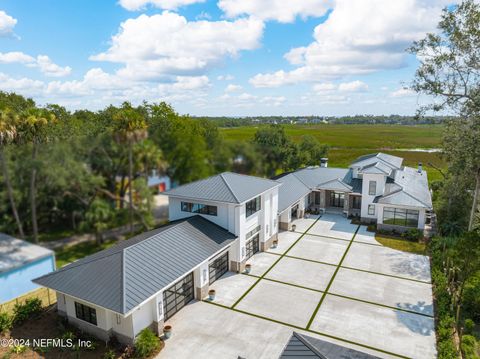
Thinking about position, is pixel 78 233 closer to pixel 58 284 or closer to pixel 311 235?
pixel 58 284

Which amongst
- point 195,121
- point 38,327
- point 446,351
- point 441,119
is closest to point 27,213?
point 38,327

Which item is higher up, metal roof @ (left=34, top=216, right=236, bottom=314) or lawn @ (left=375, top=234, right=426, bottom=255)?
metal roof @ (left=34, top=216, right=236, bottom=314)

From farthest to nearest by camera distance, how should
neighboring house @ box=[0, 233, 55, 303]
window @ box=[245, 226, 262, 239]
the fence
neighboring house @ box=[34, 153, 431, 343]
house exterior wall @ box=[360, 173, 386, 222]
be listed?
house exterior wall @ box=[360, 173, 386, 222] < window @ box=[245, 226, 262, 239] < the fence < neighboring house @ box=[0, 233, 55, 303] < neighboring house @ box=[34, 153, 431, 343]

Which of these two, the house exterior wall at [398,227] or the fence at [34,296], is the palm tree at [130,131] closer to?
the fence at [34,296]

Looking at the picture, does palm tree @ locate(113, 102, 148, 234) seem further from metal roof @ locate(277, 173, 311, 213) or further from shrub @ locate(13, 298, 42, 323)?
metal roof @ locate(277, 173, 311, 213)

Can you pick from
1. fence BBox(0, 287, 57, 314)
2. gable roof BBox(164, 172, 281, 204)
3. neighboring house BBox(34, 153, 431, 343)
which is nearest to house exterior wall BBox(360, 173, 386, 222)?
neighboring house BBox(34, 153, 431, 343)

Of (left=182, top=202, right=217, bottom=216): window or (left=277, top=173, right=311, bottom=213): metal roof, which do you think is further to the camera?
(left=277, top=173, right=311, bottom=213): metal roof

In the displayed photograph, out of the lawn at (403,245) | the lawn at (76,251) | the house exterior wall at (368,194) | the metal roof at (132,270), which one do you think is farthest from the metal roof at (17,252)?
the house exterior wall at (368,194)
